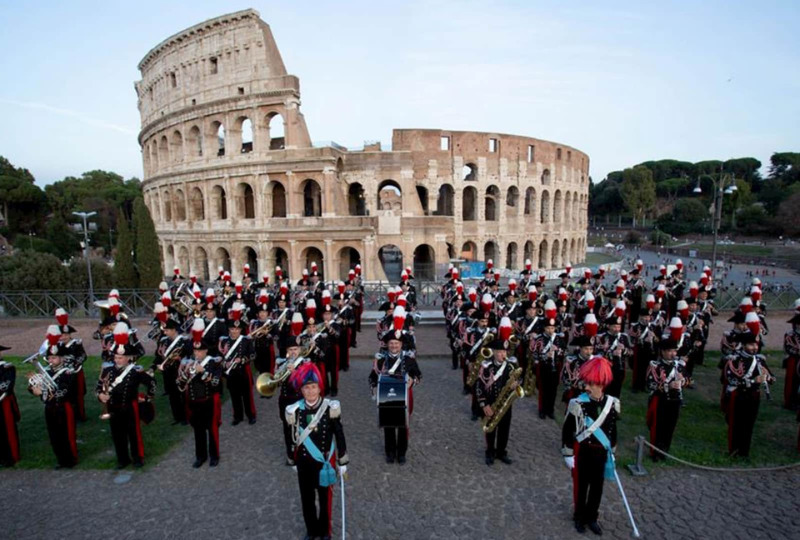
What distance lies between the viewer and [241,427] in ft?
28.8

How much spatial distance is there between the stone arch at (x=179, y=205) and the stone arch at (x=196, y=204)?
1.34m

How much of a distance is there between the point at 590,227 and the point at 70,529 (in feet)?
348

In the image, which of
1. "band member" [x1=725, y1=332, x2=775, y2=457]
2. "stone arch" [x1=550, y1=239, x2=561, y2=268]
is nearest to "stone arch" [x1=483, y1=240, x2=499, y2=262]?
"stone arch" [x1=550, y1=239, x2=561, y2=268]

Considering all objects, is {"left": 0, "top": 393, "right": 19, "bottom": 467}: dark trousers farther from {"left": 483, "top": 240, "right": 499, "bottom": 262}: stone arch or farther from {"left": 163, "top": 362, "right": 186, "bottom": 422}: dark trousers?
{"left": 483, "top": 240, "right": 499, "bottom": 262}: stone arch

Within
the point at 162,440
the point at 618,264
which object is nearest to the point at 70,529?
the point at 162,440

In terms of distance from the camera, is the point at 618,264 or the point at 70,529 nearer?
the point at 70,529

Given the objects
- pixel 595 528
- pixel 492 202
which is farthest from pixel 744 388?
pixel 492 202

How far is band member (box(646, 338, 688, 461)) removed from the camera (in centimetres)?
691

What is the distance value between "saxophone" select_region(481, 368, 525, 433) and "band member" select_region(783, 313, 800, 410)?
6.28 metres

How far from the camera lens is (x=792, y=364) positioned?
8898 millimetres

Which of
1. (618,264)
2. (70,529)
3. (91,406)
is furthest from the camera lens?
(618,264)

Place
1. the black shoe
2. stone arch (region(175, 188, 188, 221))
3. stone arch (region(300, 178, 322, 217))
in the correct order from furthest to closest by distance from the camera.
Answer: stone arch (region(175, 188, 188, 221))
stone arch (region(300, 178, 322, 217))
the black shoe

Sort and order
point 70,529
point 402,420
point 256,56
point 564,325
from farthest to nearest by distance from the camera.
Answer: point 256,56, point 564,325, point 402,420, point 70,529

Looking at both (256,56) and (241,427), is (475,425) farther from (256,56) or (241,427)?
(256,56)
